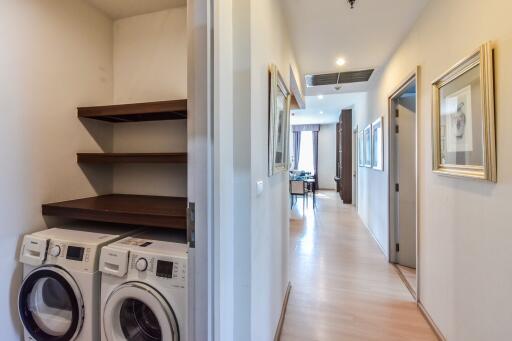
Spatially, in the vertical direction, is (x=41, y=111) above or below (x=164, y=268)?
above

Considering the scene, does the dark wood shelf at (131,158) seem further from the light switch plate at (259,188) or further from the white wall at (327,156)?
the white wall at (327,156)

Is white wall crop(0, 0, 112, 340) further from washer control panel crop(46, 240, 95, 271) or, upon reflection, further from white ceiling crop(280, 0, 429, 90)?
white ceiling crop(280, 0, 429, 90)

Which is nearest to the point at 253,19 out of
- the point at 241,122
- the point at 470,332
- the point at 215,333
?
the point at 241,122

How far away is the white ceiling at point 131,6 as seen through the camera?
2.10 meters

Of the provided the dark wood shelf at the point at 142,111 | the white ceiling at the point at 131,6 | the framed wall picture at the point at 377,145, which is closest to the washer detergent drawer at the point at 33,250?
the dark wood shelf at the point at 142,111

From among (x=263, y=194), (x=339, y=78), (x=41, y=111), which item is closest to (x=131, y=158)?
(x=41, y=111)

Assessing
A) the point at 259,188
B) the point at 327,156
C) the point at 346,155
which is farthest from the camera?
the point at 327,156

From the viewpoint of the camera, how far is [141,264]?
1.40 metres

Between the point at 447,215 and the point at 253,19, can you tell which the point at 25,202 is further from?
the point at 447,215

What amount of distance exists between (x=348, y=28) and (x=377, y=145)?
6.18ft

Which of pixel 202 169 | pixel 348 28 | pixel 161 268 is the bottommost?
pixel 161 268

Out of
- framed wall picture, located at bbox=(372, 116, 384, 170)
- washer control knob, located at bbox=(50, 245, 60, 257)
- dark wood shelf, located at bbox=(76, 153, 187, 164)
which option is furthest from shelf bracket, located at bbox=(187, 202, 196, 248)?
framed wall picture, located at bbox=(372, 116, 384, 170)

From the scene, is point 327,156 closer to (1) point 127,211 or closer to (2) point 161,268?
(1) point 127,211

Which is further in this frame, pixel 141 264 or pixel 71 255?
pixel 71 255
